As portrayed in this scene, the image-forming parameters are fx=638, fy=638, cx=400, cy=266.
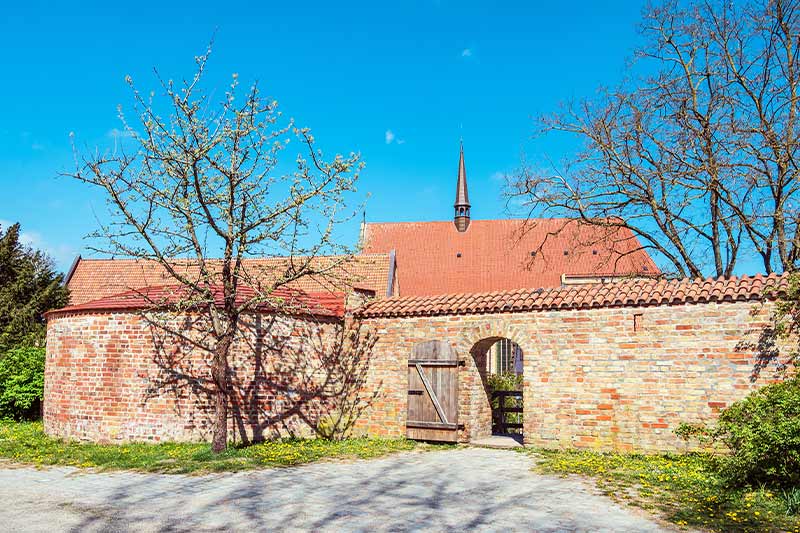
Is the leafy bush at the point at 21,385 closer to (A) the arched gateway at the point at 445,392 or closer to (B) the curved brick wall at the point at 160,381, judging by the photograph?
(B) the curved brick wall at the point at 160,381

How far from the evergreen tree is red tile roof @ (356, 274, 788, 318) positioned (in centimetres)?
1599

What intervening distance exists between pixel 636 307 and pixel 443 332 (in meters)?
3.85

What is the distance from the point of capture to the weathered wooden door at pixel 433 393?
1294 centimetres

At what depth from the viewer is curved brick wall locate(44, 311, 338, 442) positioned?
12.4 meters

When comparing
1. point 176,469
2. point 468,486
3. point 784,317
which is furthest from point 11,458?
point 784,317

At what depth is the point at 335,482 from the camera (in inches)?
352

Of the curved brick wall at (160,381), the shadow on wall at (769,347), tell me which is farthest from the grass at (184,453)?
the shadow on wall at (769,347)

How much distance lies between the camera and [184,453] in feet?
36.5

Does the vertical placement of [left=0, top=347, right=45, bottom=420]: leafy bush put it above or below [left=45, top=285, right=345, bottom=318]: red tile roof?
below

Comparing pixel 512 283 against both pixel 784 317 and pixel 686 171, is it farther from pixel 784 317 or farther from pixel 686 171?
pixel 784 317

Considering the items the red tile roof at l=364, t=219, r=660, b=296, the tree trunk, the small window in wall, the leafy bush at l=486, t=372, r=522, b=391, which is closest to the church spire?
the red tile roof at l=364, t=219, r=660, b=296

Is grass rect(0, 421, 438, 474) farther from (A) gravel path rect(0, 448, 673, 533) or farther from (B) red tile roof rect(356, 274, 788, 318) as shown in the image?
(B) red tile roof rect(356, 274, 788, 318)

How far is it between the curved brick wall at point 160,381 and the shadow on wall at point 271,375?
0.02 metres

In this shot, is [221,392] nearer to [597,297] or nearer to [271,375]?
[271,375]
